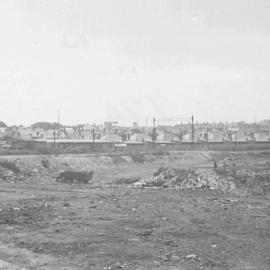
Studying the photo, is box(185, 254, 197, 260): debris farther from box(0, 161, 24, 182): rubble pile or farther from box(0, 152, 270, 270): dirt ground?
box(0, 161, 24, 182): rubble pile

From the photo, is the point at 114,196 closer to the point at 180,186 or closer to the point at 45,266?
the point at 180,186

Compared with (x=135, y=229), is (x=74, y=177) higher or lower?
higher

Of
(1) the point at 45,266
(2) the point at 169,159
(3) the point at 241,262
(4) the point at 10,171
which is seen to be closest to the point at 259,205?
(3) the point at 241,262

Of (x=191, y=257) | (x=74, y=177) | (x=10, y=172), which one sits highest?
(x=10, y=172)

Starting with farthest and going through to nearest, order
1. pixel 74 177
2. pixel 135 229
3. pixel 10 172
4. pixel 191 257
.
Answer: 1. pixel 10 172
2. pixel 74 177
3. pixel 135 229
4. pixel 191 257

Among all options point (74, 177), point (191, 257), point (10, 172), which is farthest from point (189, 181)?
point (191, 257)

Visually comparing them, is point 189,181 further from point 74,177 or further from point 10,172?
point 10,172

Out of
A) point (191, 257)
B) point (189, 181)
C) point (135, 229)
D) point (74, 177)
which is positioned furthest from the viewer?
point (74, 177)
